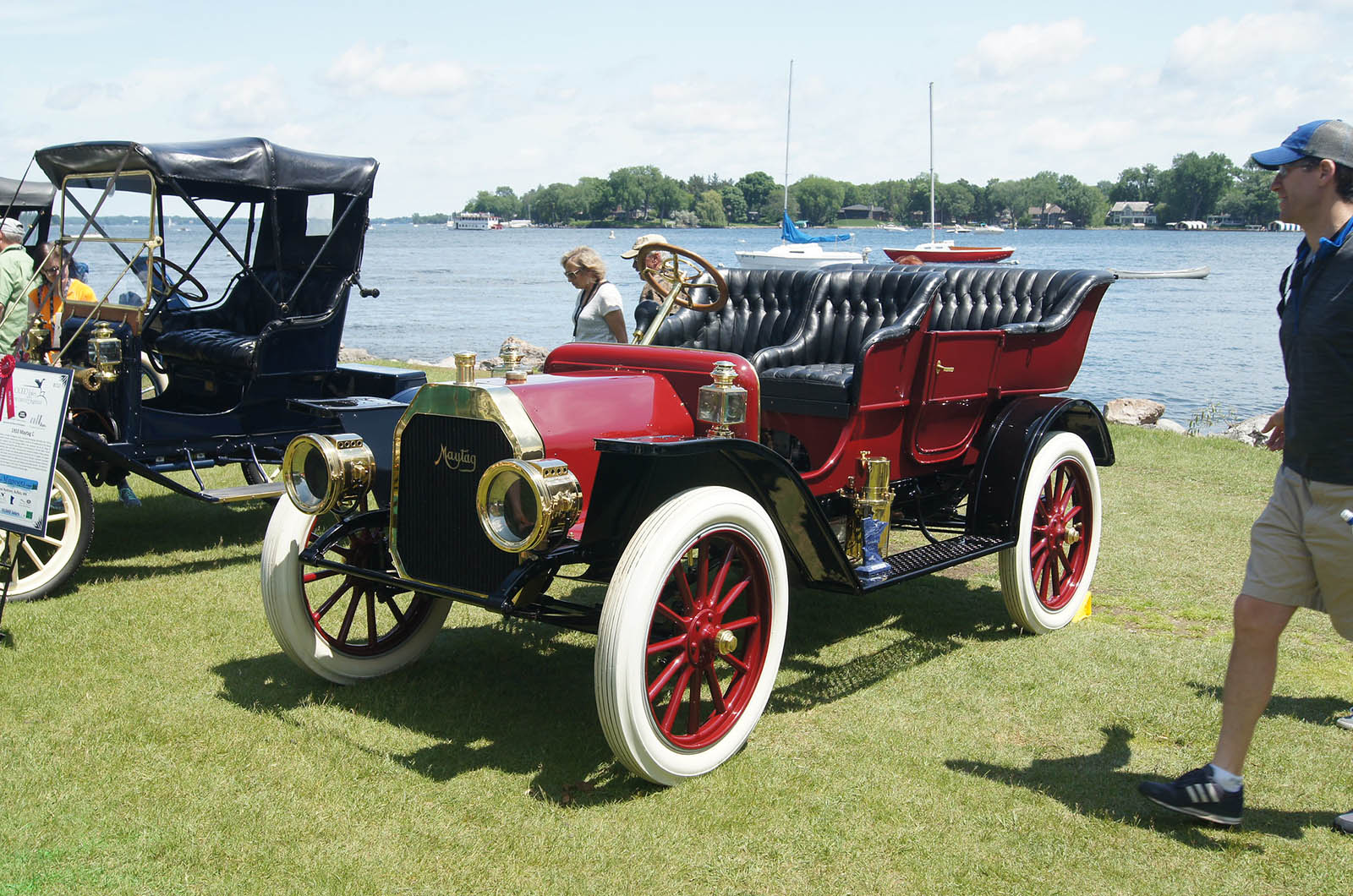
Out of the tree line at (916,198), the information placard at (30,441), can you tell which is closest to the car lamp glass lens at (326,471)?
the information placard at (30,441)

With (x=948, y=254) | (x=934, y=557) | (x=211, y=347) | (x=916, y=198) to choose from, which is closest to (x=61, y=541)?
(x=211, y=347)

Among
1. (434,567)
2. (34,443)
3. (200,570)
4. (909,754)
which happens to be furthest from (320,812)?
(200,570)

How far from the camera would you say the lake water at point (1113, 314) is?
19.6 m

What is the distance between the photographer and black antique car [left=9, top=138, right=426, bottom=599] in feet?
19.2

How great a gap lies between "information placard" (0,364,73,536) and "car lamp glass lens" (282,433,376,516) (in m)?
1.36

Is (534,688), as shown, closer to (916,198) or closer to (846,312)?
(846,312)

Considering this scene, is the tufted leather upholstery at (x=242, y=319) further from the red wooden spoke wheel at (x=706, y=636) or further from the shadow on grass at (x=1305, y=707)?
the shadow on grass at (x=1305, y=707)

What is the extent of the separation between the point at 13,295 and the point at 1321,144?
6.50m

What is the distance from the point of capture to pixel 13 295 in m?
6.46

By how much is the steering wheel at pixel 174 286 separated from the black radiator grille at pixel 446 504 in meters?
3.11

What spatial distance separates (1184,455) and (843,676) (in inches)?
233

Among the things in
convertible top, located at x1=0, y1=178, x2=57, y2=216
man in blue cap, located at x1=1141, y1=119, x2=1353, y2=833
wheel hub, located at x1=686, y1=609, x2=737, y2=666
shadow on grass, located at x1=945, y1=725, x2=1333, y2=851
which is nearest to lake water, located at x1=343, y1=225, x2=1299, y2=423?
convertible top, located at x1=0, y1=178, x2=57, y2=216

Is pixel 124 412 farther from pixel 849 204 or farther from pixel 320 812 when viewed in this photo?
pixel 849 204

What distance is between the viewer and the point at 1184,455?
9.17m
